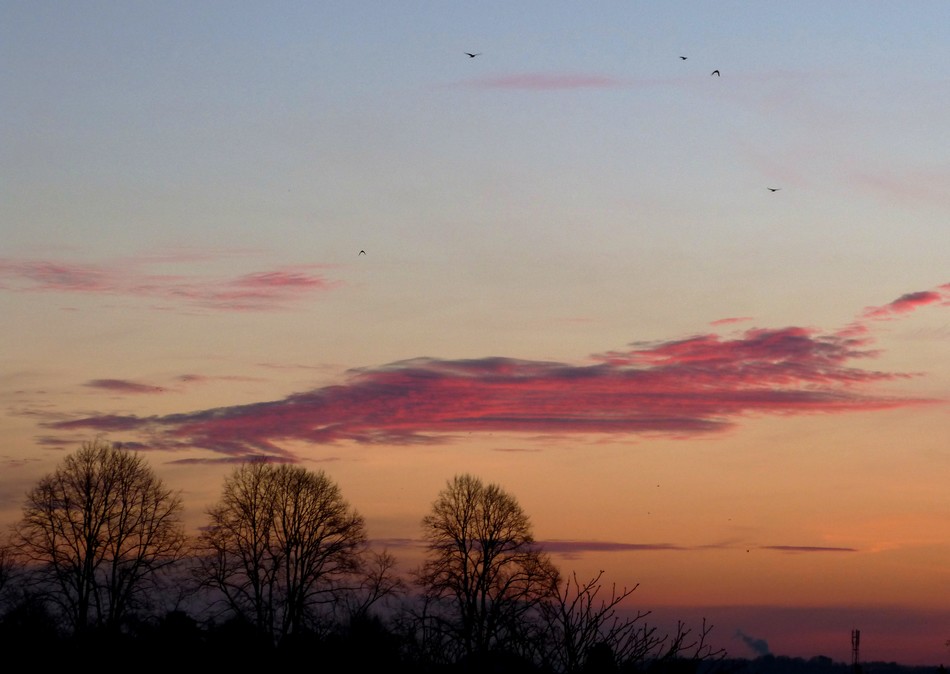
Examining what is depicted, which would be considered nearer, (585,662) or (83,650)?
(585,662)

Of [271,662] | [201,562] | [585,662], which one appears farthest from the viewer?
[201,562]

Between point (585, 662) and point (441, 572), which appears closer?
point (585, 662)

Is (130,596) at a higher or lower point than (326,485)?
lower

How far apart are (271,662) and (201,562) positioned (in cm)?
2924

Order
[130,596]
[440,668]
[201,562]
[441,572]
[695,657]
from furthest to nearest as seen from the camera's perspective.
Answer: [441,572]
[201,562]
[130,596]
[440,668]
[695,657]

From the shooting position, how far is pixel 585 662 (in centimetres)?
1727

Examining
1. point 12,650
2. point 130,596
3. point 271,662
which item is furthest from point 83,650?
point 130,596

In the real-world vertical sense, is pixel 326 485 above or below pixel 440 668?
above

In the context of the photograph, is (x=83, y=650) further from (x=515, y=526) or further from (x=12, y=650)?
(x=515, y=526)

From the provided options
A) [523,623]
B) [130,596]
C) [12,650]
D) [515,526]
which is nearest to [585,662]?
[523,623]

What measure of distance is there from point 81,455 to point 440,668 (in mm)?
60400

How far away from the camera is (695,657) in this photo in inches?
628

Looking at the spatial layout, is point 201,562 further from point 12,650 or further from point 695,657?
point 695,657

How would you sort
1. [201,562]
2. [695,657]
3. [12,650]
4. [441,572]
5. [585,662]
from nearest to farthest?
[695,657] < [585,662] < [12,650] < [201,562] < [441,572]
